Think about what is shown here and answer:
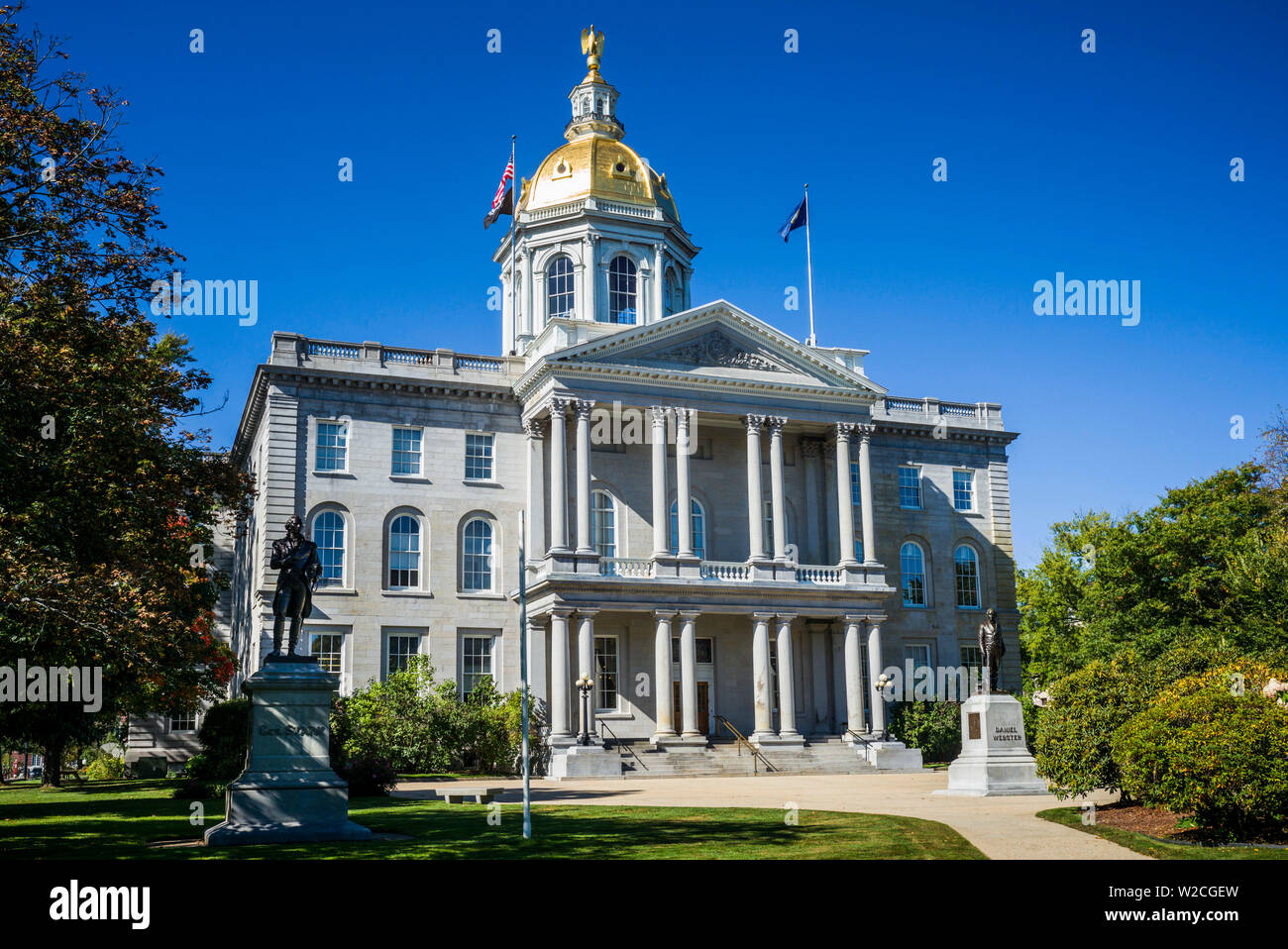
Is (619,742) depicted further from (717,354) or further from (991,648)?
(991,648)

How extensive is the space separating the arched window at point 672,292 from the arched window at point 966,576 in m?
16.6

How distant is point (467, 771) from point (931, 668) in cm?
2132

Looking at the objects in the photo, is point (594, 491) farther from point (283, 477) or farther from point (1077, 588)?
point (1077, 588)

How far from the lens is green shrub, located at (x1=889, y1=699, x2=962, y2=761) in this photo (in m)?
46.6

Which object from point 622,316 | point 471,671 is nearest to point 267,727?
point 471,671

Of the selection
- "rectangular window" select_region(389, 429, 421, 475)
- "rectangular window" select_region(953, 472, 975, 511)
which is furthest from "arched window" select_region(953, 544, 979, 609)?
"rectangular window" select_region(389, 429, 421, 475)

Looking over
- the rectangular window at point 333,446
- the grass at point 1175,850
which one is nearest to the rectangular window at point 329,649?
the rectangular window at point 333,446

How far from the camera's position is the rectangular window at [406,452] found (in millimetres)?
44906

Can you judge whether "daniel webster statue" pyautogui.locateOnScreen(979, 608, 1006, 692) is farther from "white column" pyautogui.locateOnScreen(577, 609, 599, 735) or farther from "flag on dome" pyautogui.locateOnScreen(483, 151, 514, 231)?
"flag on dome" pyautogui.locateOnScreen(483, 151, 514, 231)

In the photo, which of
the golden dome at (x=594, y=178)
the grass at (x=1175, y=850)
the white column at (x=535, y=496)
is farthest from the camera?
the golden dome at (x=594, y=178)

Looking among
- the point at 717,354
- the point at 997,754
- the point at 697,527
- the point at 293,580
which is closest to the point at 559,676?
the point at 697,527

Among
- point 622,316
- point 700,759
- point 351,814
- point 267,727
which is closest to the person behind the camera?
point 267,727

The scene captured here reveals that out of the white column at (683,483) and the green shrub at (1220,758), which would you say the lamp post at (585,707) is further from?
the green shrub at (1220,758)

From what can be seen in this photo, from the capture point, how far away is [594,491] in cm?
4612
